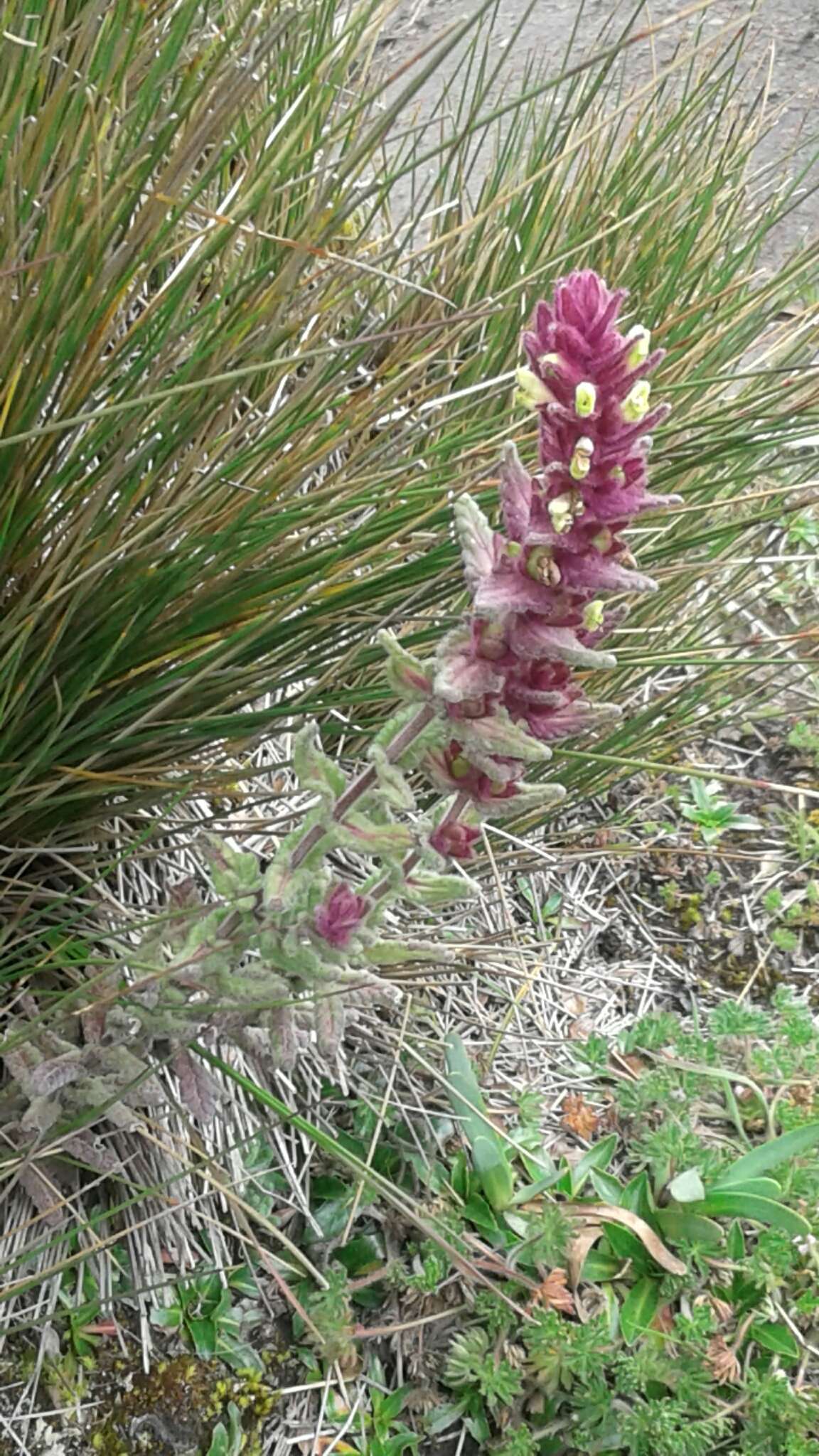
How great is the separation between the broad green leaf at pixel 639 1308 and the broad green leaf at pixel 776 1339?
0.11 metres

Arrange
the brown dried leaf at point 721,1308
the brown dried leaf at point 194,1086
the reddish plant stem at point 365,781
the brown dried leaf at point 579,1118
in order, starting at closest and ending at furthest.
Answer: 1. the reddish plant stem at point 365,781
2. the brown dried leaf at point 194,1086
3. the brown dried leaf at point 721,1308
4. the brown dried leaf at point 579,1118

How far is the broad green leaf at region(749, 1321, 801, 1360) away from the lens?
1.25 meters

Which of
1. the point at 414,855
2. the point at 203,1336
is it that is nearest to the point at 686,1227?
the point at 203,1336

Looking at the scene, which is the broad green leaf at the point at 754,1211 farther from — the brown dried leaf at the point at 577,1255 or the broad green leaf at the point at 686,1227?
the brown dried leaf at the point at 577,1255

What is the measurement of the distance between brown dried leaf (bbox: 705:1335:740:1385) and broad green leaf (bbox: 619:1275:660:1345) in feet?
0.23

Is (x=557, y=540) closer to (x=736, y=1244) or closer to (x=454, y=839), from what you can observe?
(x=454, y=839)

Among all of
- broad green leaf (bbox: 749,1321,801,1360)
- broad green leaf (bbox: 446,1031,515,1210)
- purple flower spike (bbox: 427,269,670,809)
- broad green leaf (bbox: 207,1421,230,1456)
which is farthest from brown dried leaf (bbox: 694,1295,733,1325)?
purple flower spike (bbox: 427,269,670,809)

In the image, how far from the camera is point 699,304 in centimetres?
136

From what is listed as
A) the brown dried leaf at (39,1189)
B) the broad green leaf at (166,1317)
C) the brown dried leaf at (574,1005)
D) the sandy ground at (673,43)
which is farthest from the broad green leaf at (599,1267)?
the sandy ground at (673,43)

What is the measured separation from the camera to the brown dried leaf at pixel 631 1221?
130 cm

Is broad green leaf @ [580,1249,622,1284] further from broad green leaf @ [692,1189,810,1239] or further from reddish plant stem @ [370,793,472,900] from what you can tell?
reddish plant stem @ [370,793,472,900]

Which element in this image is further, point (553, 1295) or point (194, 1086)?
point (553, 1295)

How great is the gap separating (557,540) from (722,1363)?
3.24ft

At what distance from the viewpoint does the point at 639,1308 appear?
1.28 m
